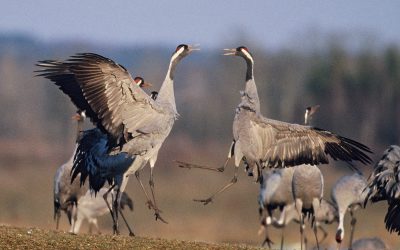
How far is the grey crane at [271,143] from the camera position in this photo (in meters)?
11.5

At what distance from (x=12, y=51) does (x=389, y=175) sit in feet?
363

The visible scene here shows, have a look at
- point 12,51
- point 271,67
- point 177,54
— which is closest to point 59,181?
point 177,54

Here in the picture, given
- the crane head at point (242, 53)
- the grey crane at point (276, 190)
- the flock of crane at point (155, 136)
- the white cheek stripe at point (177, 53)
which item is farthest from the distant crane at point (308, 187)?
the white cheek stripe at point (177, 53)

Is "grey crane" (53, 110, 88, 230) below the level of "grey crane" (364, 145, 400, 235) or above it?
below

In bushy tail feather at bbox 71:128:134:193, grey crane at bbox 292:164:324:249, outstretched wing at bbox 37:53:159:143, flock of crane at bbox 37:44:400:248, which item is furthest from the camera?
grey crane at bbox 292:164:324:249

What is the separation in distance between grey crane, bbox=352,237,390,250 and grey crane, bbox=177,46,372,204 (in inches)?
78.3

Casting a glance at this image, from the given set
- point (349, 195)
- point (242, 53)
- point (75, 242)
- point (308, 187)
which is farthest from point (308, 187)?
point (75, 242)

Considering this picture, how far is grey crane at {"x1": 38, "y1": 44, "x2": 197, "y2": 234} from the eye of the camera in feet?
37.0

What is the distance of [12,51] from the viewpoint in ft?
394

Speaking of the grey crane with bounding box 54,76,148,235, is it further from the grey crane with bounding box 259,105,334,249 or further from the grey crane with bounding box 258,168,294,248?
the grey crane with bounding box 258,168,294,248

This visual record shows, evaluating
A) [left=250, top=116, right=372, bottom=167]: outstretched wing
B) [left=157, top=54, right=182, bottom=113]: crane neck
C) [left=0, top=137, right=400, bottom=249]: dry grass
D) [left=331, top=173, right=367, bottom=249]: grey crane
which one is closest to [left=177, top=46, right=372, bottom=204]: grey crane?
[left=250, top=116, right=372, bottom=167]: outstretched wing

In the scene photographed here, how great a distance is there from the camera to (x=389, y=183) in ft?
38.8

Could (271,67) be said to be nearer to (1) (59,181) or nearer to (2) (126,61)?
(1) (59,181)

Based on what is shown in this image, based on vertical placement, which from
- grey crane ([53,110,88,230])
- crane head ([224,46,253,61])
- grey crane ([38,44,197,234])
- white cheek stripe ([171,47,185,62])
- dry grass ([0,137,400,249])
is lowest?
dry grass ([0,137,400,249])
